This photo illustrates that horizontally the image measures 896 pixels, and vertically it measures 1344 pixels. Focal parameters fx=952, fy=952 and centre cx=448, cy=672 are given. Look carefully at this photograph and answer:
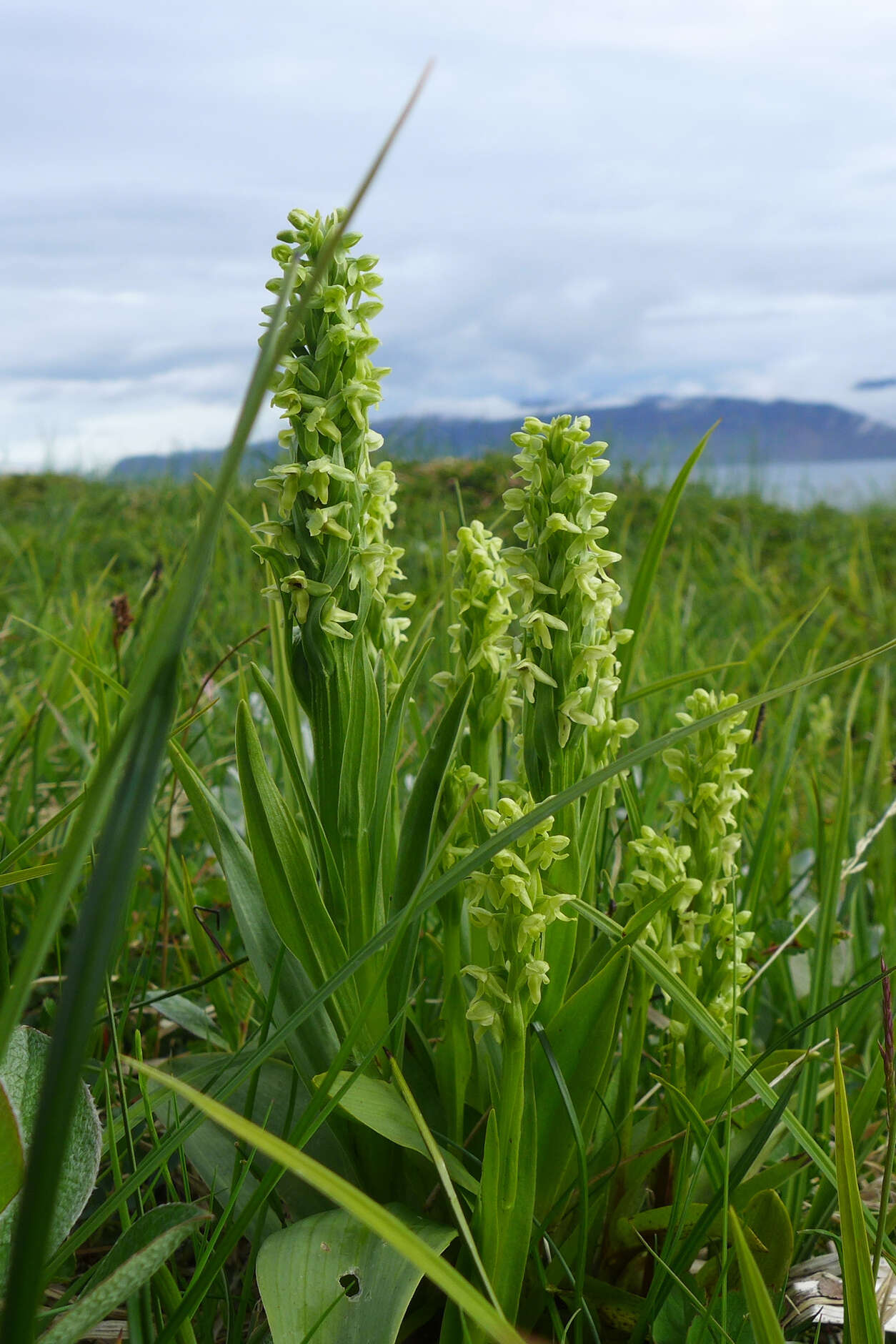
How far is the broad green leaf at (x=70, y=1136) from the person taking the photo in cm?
120

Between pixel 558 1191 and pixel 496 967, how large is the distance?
1.70 ft

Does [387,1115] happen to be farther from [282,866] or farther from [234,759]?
[234,759]

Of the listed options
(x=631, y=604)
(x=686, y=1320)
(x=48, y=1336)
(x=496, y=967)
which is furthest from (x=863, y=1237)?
(x=631, y=604)

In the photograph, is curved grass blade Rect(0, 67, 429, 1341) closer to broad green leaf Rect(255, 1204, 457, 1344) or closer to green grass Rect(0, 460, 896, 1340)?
green grass Rect(0, 460, 896, 1340)

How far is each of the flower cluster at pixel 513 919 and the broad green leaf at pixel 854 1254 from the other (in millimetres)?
380

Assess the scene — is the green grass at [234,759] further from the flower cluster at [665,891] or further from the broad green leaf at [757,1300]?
the broad green leaf at [757,1300]

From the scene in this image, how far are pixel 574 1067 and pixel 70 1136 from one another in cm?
68

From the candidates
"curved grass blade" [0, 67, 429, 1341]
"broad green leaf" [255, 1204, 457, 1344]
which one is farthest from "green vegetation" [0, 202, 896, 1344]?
"curved grass blade" [0, 67, 429, 1341]

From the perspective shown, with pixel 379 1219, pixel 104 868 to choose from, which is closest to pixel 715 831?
pixel 379 1219

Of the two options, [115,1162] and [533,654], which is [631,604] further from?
[115,1162]

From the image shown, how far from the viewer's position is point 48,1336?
97 cm

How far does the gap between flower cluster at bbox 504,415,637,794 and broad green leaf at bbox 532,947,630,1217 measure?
298 mm

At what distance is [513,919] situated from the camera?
3.83ft

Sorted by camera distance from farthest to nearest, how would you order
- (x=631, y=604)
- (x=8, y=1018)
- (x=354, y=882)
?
(x=631, y=604), (x=354, y=882), (x=8, y=1018)
